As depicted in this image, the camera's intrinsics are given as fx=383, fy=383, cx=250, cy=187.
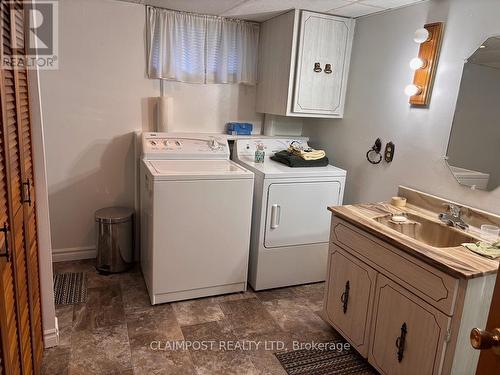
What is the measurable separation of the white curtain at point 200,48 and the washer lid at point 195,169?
31.0 inches

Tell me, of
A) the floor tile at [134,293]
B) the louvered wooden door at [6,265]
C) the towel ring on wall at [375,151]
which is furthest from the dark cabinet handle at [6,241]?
the towel ring on wall at [375,151]

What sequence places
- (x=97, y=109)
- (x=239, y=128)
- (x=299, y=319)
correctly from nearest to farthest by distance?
(x=299, y=319)
(x=97, y=109)
(x=239, y=128)

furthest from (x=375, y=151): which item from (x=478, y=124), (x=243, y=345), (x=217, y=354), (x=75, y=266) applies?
(x=75, y=266)

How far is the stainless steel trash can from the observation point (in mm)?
3127

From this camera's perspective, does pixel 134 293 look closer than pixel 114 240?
Yes

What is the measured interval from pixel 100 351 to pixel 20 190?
112cm

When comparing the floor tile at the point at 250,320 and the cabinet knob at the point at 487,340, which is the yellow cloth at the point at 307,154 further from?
the cabinet knob at the point at 487,340

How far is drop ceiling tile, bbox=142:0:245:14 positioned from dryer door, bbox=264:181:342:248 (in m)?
1.40

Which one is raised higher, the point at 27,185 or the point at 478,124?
the point at 478,124

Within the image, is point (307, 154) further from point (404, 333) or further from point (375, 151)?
point (404, 333)

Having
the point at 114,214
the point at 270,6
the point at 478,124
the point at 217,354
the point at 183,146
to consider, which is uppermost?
the point at 270,6

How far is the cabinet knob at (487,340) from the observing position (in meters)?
0.90

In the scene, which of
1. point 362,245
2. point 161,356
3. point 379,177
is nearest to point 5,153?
point 161,356

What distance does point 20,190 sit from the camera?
165 cm
